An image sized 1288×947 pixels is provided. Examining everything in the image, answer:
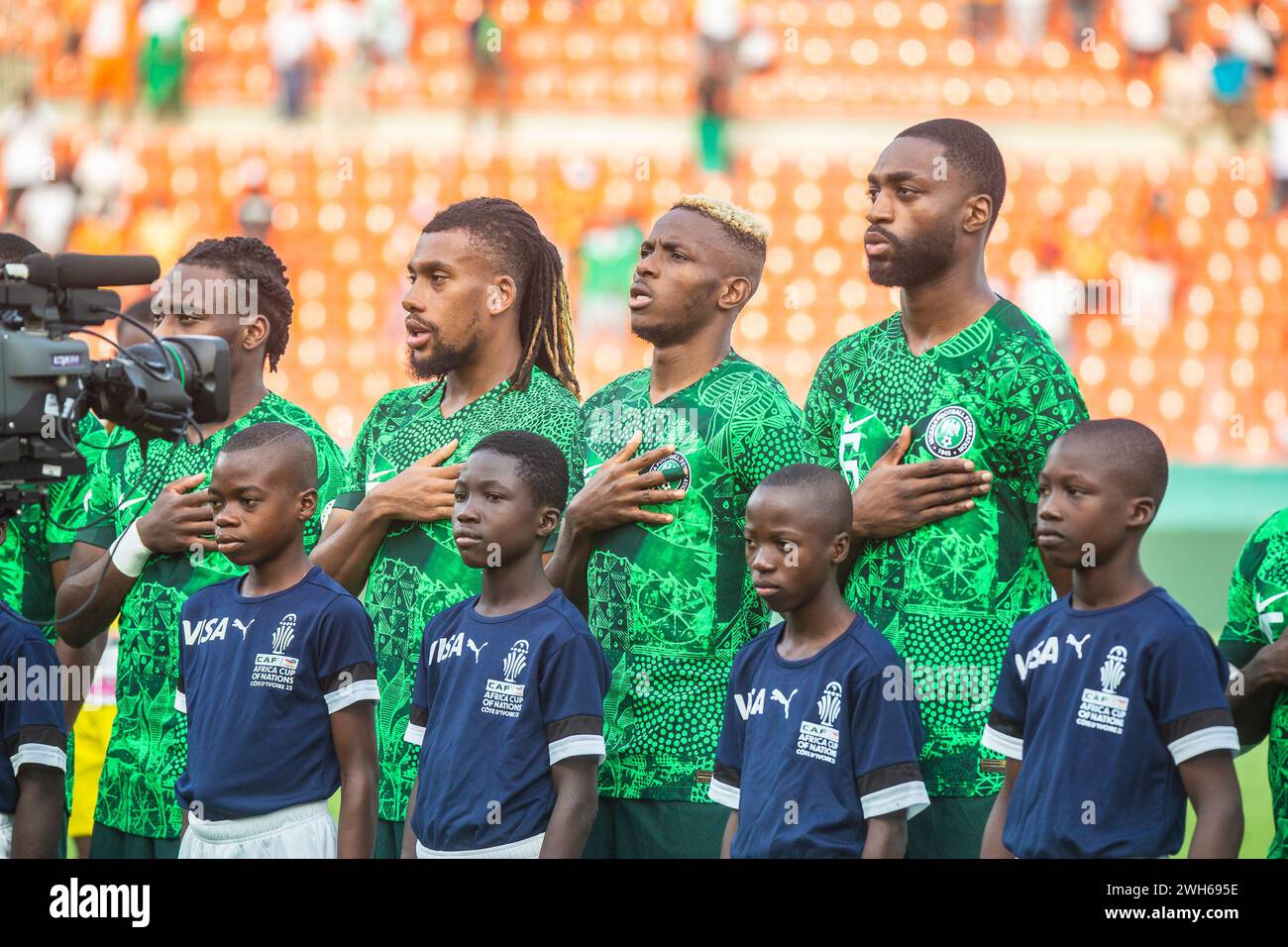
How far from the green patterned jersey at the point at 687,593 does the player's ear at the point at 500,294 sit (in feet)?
1.84

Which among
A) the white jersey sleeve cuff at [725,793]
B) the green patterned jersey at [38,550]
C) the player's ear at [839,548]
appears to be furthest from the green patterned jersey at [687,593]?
the green patterned jersey at [38,550]

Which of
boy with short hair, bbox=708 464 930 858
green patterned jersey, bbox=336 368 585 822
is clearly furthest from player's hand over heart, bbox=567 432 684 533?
boy with short hair, bbox=708 464 930 858

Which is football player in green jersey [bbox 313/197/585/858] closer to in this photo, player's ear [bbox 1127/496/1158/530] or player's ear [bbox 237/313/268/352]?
player's ear [bbox 237/313/268/352]

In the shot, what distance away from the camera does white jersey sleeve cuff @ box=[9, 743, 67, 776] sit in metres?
3.96

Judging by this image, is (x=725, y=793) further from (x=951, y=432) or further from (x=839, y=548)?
(x=951, y=432)

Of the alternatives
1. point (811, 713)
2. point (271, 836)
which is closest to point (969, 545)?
point (811, 713)

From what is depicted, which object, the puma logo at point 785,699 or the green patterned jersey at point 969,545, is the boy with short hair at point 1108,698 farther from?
the puma logo at point 785,699

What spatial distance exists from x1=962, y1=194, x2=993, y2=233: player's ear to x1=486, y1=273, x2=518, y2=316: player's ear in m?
1.17

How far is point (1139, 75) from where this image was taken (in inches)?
602

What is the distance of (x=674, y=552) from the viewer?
159 inches

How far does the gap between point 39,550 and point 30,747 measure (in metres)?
0.90
